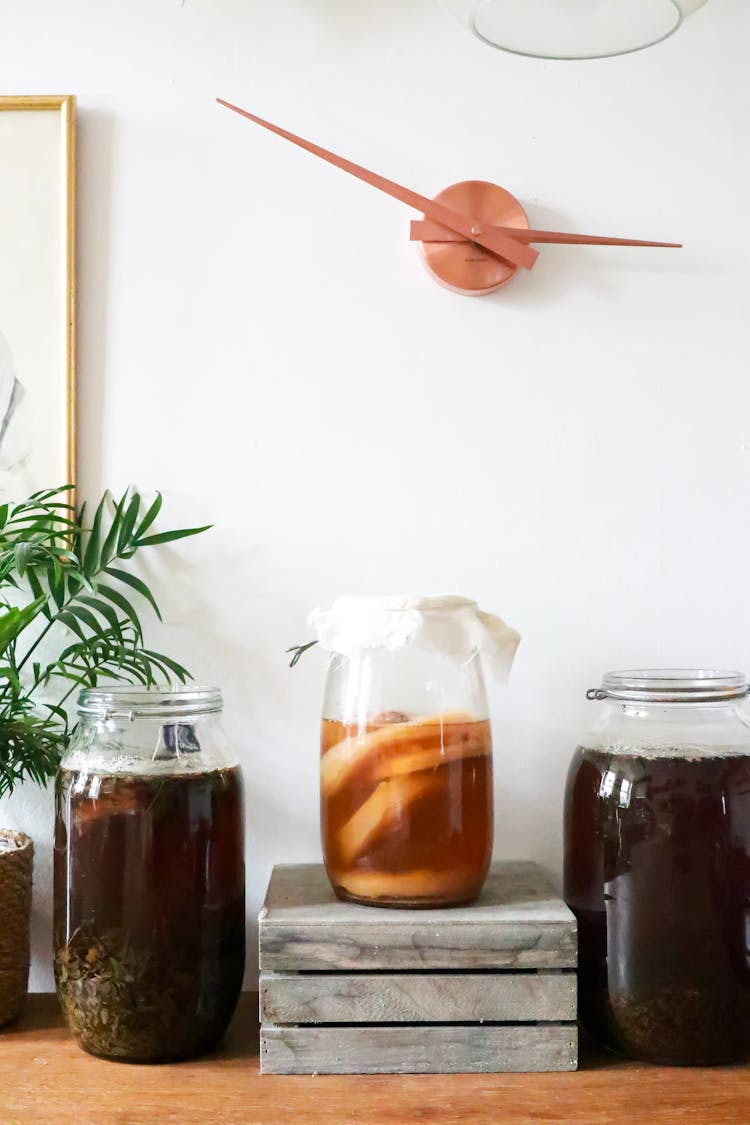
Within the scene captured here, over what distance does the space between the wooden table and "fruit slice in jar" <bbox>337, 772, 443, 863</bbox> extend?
19 centimetres

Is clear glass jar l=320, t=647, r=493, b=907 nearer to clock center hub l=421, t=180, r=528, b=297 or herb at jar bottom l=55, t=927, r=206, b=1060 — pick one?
herb at jar bottom l=55, t=927, r=206, b=1060

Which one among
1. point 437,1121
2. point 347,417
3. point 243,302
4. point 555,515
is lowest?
point 437,1121

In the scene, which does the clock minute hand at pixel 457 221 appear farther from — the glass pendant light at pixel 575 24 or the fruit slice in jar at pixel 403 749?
the fruit slice in jar at pixel 403 749

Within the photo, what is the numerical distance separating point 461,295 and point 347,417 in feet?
0.60

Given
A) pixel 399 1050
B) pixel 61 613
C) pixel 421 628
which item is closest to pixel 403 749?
pixel 421 628

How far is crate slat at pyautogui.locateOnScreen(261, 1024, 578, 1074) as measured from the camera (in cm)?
89

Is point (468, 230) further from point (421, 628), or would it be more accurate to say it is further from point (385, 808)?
point (385, 808)

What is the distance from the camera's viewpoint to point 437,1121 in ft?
2.65

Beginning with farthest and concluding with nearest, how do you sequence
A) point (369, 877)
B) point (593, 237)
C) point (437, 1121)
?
1. point (593, 237)
2. point (369, 877)
3. point (437, 1121)

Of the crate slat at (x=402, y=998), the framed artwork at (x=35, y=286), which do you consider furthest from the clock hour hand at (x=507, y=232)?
the crate slat at (x=402, y=998)

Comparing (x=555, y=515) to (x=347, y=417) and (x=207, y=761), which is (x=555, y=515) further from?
(x=207, y=761)

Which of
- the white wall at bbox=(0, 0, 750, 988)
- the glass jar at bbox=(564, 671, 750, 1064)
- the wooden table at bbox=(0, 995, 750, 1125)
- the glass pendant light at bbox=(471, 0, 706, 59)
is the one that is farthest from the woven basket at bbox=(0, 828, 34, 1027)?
the glass pendant light at bbox=(471, 0, 706, 59)

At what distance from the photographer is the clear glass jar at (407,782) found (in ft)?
3.06

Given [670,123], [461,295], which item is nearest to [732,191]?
[670,123]
